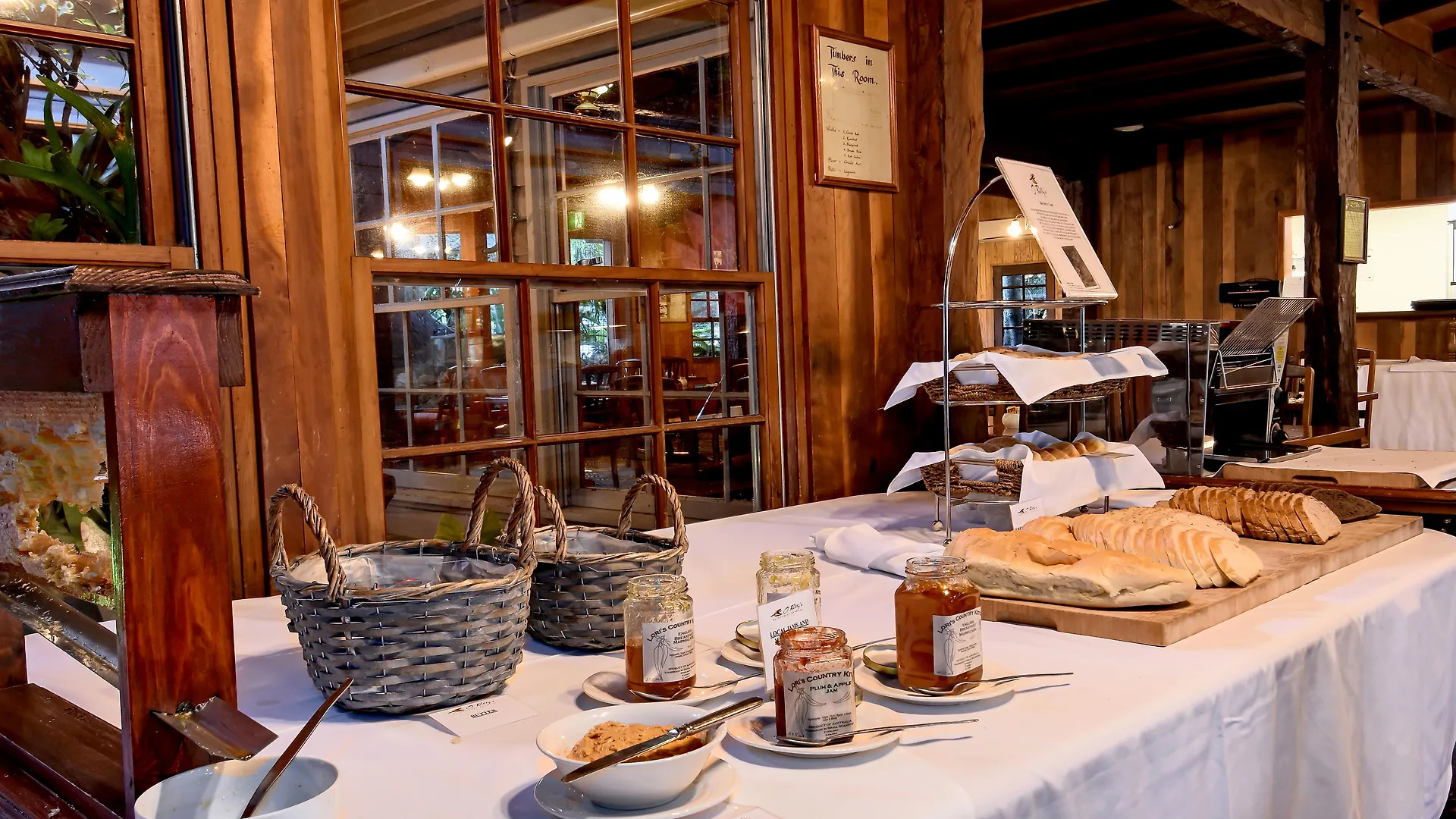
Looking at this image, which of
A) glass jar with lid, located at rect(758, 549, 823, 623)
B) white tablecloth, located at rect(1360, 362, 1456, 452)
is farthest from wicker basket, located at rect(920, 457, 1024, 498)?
white tablecloth, located at rect(1360, 362, 1456, 452)

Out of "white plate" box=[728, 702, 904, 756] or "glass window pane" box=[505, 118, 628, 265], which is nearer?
"white plate" box=[728, 702, 904, 756]

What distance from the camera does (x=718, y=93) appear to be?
8.72 feet

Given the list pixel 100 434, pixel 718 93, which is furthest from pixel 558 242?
pixel 100 434

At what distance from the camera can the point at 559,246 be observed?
234cm

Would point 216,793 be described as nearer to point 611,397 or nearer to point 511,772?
point 511,772

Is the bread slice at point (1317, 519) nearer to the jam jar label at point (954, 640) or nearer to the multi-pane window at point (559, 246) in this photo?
the jam jar label at point (954, 640)

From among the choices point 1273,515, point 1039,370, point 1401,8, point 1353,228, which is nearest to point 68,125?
point 1039,370

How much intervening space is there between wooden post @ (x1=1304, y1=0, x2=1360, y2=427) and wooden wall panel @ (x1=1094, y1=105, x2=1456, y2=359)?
2.64 m

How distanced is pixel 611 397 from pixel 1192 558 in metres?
1.30

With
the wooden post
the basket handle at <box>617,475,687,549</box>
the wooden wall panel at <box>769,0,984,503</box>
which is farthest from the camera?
the wooden post

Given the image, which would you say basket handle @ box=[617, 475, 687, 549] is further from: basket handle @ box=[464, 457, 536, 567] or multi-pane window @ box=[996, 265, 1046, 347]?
multi-pane window @ box=[996, 265, 1046, 347]

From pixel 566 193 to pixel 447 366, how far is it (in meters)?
0.49

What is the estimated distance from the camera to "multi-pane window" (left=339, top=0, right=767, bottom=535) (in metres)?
2.08

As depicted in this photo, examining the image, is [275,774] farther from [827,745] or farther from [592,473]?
[592,473]
